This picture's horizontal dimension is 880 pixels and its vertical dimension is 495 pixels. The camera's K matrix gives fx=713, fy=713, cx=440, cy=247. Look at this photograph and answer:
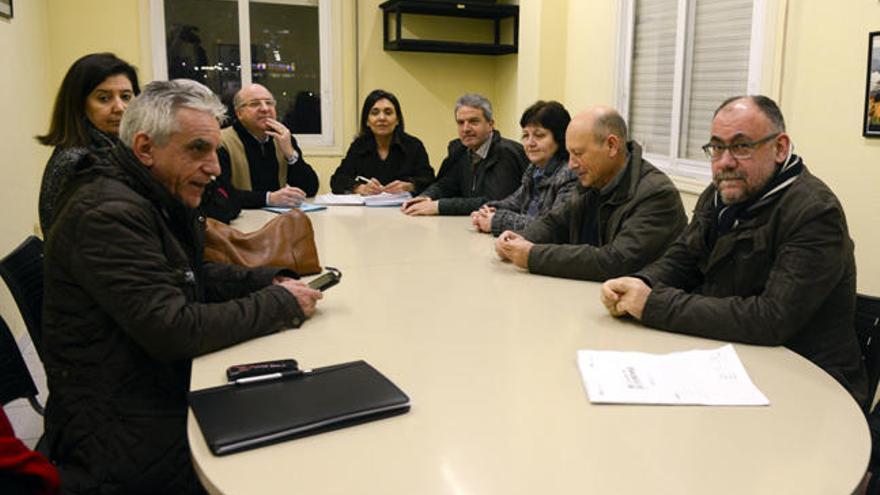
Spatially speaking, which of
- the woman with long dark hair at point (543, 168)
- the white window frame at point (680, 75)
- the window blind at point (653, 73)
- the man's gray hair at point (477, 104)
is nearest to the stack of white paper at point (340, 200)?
the man's gray hair at point (477, 104)

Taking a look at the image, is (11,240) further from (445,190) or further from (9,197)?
(445,190)

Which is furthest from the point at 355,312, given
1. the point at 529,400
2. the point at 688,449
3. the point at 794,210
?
the point at 794,210

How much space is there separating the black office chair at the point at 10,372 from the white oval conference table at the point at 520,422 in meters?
0.60

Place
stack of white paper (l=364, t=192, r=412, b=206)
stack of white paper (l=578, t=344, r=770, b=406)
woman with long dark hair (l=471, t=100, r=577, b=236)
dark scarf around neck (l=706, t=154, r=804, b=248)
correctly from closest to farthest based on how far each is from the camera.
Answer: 1. stack of white paper (l=578, t=344, r=770, b=406)
2. dark scarf around neck (l=706, t=154, r=804, b=248)
3. woman with long dark hair (l=471, t=100, r=577, b=236)
4. stack of white paper (l=364, t=192, r=412, b=206)

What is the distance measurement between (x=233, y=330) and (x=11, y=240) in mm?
2667

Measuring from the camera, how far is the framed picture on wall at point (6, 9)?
3.74 metres

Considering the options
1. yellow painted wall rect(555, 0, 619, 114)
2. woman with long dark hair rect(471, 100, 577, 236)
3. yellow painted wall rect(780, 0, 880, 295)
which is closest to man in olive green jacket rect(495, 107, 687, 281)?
woman with long dark hair rect(471, 100, 577, 236)

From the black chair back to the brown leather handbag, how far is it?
1597 mm

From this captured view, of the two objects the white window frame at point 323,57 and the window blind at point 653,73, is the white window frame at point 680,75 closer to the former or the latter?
the window blind at point 653,73

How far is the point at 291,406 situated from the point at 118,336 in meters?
0.47

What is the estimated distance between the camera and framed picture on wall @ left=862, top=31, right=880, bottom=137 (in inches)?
104

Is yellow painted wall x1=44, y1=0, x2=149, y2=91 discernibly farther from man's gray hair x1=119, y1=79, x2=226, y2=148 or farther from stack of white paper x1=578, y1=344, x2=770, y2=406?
stack of white paper x1=578, y1=344, x2=770, y2=406

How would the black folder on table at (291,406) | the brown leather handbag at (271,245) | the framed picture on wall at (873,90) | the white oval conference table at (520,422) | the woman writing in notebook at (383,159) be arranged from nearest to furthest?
the white oval conference table at (520,422) < the black folder on table at (291,406) < the brown leather handbag at (271,245) < the framed picture on wall at (873,90) < the woman writing in notebook at (383,159)

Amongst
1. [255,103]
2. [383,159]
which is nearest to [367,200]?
[383,159]
